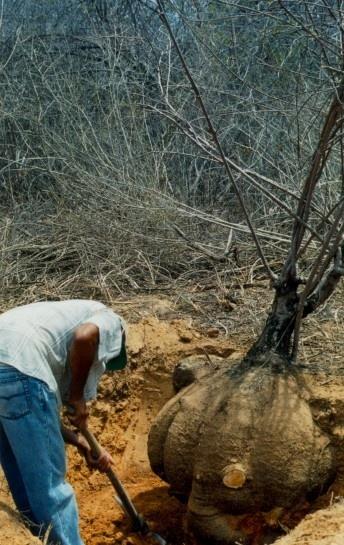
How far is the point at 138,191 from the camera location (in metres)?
6.62

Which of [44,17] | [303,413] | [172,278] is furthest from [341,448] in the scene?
[44,17]

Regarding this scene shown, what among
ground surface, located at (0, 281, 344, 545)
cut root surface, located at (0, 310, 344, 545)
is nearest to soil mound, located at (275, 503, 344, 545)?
cut root surface, located at (0, 310, 344, 545)

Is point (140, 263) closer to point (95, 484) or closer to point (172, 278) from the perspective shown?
point (172, 278)

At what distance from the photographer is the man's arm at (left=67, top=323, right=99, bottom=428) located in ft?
10.5

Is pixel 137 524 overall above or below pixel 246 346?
below

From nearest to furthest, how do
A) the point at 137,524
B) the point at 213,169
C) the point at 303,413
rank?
the point at 303,413, the point at 137,524, the point at 213,169

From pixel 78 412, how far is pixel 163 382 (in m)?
1.65

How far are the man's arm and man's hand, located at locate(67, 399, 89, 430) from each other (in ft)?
0.08

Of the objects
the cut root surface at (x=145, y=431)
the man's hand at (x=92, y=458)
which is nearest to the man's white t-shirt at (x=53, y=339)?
the man's hand at (x=92, y=458)

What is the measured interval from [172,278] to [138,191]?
93 cm

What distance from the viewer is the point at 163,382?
5074mm

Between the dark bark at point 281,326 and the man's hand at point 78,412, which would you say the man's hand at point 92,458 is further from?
the dark bark at point 281,326

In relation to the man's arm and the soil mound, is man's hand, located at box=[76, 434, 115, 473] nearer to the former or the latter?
the man's arm

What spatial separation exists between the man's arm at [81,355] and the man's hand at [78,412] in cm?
3
